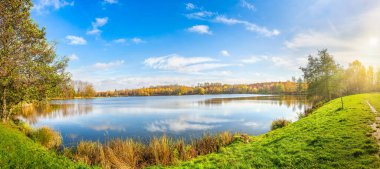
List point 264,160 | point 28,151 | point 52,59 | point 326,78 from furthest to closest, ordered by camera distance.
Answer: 1. point 326,78
2. point 52,59
3. point 28,151
4. point 264,160

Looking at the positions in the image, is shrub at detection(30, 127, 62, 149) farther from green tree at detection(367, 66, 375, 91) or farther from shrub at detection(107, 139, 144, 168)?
green tree at detection(367, 66, 375, 91)

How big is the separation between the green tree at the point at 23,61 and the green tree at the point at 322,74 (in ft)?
150

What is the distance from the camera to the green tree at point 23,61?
18297 mm

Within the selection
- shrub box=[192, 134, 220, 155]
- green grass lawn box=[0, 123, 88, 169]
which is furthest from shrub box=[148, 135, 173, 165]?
green grass lawn box=[0, 123, 88, 169]

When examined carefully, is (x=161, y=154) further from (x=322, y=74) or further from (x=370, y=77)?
(x=370, y=77)

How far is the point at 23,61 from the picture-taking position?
19.6 meters

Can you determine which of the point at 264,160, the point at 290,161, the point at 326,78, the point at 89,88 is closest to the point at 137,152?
the point at 264,160

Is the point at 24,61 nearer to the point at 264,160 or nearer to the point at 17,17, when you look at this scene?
the point at 17,17

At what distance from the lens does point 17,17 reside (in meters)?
18.9

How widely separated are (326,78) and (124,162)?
43.7 meters

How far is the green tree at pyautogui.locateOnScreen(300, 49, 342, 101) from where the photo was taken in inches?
1631

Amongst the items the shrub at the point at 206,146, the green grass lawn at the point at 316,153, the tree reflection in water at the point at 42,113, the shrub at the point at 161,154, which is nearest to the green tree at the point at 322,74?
the green grass lawn at the point at 316,153

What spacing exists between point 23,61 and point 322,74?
50.3 metres

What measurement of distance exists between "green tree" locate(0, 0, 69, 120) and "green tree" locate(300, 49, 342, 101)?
4566 cm
